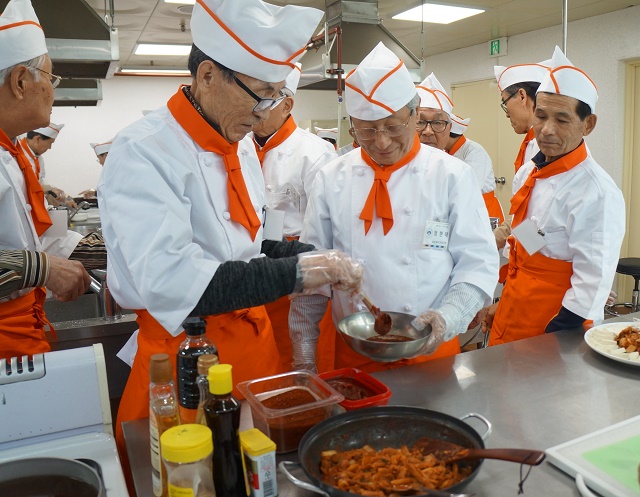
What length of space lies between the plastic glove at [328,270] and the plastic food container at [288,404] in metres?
0.24

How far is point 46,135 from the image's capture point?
21.0ft

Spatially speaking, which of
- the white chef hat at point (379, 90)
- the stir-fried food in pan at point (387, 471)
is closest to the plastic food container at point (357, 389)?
the stir-fried food in pan at point (387, 471)

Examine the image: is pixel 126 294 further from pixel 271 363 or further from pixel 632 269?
pixel 632 269

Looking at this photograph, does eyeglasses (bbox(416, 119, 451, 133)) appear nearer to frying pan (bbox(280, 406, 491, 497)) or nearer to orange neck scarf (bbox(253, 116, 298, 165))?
orange neck scarf (bbox(253, 116, 298, 165))

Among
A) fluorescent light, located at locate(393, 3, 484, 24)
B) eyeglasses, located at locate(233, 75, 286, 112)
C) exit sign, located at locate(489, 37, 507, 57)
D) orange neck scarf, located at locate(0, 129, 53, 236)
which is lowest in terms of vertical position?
orange neck scarf, located at locate(0, 129, 53, 236)

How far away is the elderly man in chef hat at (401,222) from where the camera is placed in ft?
6.04

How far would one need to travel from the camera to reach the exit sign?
7.33 meters

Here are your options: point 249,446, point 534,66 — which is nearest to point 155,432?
point 249,446

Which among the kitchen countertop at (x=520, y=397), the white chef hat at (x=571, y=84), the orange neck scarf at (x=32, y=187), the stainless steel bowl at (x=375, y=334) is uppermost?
the white chef hat at (x=571, y=84)

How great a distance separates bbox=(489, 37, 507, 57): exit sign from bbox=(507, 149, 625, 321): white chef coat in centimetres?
549

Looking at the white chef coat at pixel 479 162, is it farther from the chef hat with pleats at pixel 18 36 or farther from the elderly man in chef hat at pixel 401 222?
the chef hat with pleats at pixel 18 36

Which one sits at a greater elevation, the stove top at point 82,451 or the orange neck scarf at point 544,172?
the orange neck scarf at point 544,172

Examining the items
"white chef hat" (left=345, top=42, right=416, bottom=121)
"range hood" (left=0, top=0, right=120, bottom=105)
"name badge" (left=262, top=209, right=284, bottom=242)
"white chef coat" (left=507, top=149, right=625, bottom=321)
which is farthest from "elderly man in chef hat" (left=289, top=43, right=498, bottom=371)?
"range hood" (left=0, top=0, right=120, bottom=105)

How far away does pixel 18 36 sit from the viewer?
189 centimetres
